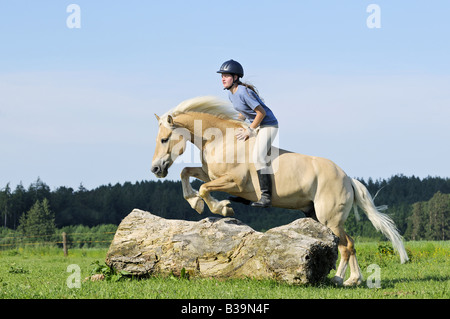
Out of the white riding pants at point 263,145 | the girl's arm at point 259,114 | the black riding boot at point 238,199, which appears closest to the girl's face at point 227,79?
the girl's arm at point 259,114

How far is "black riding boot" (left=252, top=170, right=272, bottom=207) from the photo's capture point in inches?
347

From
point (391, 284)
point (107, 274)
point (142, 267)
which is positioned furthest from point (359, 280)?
point (107, 274)

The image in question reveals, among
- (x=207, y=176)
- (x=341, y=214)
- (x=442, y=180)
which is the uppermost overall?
(x=207, y=176)

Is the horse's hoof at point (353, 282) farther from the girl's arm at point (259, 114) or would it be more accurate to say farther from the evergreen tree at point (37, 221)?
the evergreen tree at point (37, 221)

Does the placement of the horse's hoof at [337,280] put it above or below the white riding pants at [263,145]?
below

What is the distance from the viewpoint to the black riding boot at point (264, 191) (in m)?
8.82

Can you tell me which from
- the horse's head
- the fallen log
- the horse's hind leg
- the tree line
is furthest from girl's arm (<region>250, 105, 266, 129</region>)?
the tree line

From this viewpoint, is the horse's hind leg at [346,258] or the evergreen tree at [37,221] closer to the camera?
the horse's hind leg at [346,258]

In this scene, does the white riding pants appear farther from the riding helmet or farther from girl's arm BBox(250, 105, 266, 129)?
the riding helmet

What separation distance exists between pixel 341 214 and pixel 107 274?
4330mm
